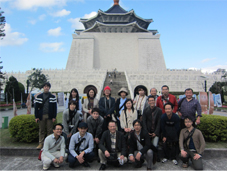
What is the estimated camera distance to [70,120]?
154 inches

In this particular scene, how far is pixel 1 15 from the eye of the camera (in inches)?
448

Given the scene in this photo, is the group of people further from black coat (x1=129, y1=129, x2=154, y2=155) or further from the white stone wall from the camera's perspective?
the white stone wall

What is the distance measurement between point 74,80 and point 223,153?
54.0ft

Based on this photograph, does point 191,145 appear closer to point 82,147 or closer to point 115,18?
point 82,147

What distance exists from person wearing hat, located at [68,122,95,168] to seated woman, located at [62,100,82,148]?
0.42 meters

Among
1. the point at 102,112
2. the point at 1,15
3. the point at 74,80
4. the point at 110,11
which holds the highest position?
the point at 110,11

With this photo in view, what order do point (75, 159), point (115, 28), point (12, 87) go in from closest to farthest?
point (75, 159)
point (12, 87)
point (115, 28)

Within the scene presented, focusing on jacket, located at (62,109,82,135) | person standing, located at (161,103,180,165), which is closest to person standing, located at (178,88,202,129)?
person standing, located at (161,103,180,165)

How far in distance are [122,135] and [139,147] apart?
418 mm

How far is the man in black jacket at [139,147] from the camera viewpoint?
3.33m

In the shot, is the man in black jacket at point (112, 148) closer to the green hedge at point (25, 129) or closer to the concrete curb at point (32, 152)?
the concrete curb at point (32, 152)

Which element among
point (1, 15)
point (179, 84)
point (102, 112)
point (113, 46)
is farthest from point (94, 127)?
point (113, 46)

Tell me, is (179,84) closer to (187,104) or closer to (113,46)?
(113,46)

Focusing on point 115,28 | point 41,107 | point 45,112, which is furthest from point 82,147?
point 115,28
